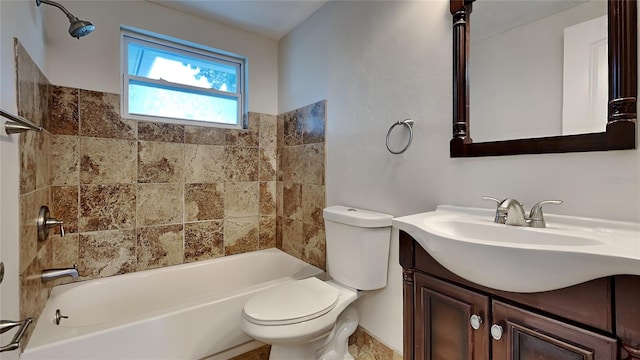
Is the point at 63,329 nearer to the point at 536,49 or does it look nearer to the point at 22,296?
the point at 22,296

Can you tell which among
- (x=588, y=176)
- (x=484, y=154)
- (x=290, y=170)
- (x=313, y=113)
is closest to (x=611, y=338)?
(x=588, y=176)

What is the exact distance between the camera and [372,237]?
1500 mm

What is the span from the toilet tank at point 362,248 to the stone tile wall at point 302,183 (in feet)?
1.47

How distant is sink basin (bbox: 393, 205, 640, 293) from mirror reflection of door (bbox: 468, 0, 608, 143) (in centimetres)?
33

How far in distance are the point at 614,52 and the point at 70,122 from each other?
2.60 metres

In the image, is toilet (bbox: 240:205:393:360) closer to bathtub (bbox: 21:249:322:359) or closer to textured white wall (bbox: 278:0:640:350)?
textured white wall (bbox: 278:0:640:350)

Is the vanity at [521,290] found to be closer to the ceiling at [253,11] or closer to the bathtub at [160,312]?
the bathtub at [160,312]

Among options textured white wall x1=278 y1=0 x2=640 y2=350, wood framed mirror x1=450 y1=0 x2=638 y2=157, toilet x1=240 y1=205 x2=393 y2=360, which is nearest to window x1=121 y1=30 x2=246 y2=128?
textured white wall x1=278 y1=0 x2=640 y2=350

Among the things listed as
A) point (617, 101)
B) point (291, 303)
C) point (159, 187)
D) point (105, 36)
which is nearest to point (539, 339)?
point (617, 101)

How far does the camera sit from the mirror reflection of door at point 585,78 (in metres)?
0.89

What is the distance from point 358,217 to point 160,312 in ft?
3.65

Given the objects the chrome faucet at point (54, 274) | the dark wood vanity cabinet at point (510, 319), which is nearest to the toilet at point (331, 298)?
the dark wood vanity cabinet at point (510, 319)

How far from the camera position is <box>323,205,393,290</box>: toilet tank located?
1497 millimetres

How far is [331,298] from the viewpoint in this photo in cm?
146
